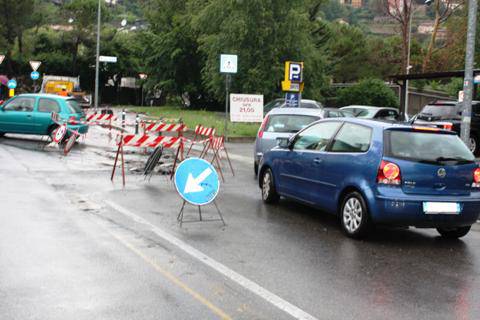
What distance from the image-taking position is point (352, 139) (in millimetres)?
8875

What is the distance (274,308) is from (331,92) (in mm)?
41282

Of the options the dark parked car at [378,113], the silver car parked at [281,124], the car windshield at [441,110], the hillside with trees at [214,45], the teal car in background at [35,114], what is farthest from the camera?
the hillside with trees at [214,45]

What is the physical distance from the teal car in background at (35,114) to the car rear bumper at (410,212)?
1403 cm

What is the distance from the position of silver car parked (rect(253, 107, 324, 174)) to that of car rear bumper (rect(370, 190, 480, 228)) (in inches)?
262

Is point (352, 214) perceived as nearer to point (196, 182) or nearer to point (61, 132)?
point (196, 182)

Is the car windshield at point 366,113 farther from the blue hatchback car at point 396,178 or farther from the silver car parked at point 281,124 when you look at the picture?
the blue hatchback car at point 396,178

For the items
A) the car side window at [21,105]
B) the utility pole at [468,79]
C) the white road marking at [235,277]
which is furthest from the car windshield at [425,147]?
the car side window at [21,105]

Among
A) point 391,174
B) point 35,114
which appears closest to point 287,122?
point 391,174

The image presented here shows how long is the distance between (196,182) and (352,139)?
218 cm

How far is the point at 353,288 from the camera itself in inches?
245

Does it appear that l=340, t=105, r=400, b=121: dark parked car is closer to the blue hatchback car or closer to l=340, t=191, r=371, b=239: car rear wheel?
the blue hatchback car

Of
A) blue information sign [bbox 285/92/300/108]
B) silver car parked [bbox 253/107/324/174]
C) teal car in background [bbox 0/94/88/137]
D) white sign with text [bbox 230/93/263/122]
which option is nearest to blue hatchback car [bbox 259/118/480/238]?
silver car parked [bbox 253/107/324/174]

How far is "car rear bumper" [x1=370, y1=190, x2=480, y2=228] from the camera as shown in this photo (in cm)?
801

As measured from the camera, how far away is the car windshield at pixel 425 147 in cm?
824
